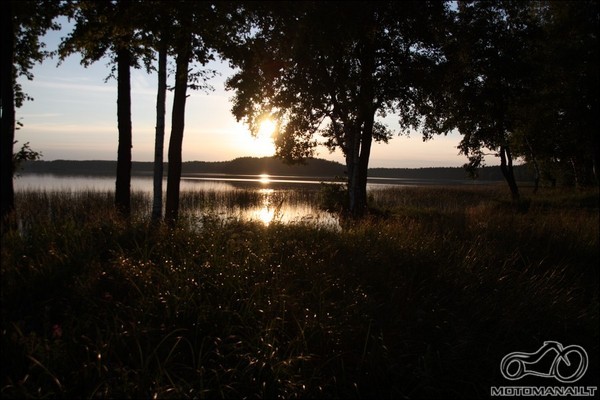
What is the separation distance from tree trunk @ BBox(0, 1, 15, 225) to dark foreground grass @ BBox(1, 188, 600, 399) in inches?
239

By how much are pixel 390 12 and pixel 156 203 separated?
13.6 metres

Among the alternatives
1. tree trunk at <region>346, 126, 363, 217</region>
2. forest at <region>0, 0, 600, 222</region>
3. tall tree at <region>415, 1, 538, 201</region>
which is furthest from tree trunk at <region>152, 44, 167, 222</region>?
tall tree at <region>415, 1, 538, 201</region>

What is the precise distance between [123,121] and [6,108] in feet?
10.8

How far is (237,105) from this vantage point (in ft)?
72.8

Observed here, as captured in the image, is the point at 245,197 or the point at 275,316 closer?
the point at 275,316

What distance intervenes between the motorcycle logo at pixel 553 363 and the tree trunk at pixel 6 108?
12.8 meters

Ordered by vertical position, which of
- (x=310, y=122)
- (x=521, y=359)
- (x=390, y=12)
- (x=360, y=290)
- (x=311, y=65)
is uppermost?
(x=390, y=12)

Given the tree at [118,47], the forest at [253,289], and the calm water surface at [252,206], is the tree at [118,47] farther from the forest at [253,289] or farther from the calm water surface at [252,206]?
the calm water surface at [252,206]

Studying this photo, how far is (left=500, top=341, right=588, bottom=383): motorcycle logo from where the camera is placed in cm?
454

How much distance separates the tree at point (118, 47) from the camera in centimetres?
1251

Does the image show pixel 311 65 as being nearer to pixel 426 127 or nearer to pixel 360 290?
pixel 426 127

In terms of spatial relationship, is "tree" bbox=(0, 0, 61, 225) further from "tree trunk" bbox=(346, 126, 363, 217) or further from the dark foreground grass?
"tree trunk" bbox=(346, 126, 363, 217)

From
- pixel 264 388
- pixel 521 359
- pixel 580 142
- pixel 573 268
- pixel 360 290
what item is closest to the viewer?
pixel 264 388

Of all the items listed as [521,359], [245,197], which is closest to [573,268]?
[521,359]
